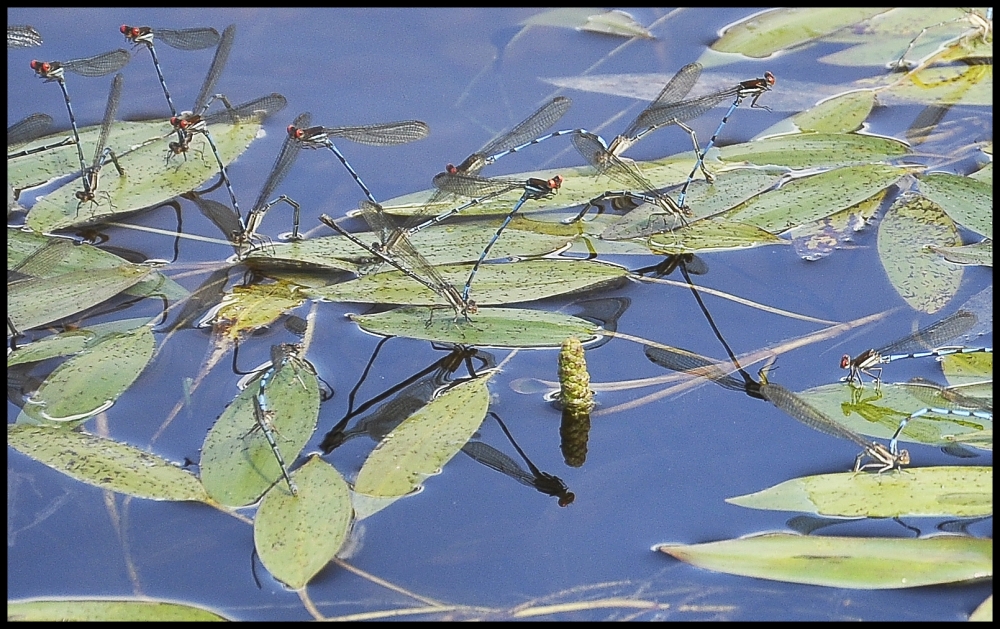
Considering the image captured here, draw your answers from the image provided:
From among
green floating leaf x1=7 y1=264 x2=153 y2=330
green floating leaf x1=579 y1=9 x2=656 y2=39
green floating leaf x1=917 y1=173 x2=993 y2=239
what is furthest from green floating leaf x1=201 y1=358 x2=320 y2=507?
green floating leaf x1=579 y1=9 x2=656 y2=39

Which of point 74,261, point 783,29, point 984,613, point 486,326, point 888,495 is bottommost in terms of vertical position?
point 984,613

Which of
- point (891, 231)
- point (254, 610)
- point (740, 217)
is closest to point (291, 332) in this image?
point (254, 610)

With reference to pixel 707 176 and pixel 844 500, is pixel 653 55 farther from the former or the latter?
pixel 844 500

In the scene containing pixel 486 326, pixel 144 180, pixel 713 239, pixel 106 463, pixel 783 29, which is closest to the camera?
pixel 106 463

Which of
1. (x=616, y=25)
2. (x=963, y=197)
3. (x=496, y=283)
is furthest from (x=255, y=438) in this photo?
(x=616, y=25)

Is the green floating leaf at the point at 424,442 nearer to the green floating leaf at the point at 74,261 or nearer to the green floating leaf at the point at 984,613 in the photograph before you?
the green floating leaf at the point at 74,261

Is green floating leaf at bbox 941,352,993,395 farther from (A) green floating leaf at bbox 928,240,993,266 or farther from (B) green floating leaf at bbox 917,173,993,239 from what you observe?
(B) green floating leaf at bbox 917,173,993,239

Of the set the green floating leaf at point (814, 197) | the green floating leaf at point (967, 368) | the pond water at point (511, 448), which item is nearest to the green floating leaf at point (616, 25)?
the pond water at point (511, 448)

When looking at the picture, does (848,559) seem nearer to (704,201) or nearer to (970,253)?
(970,253)
